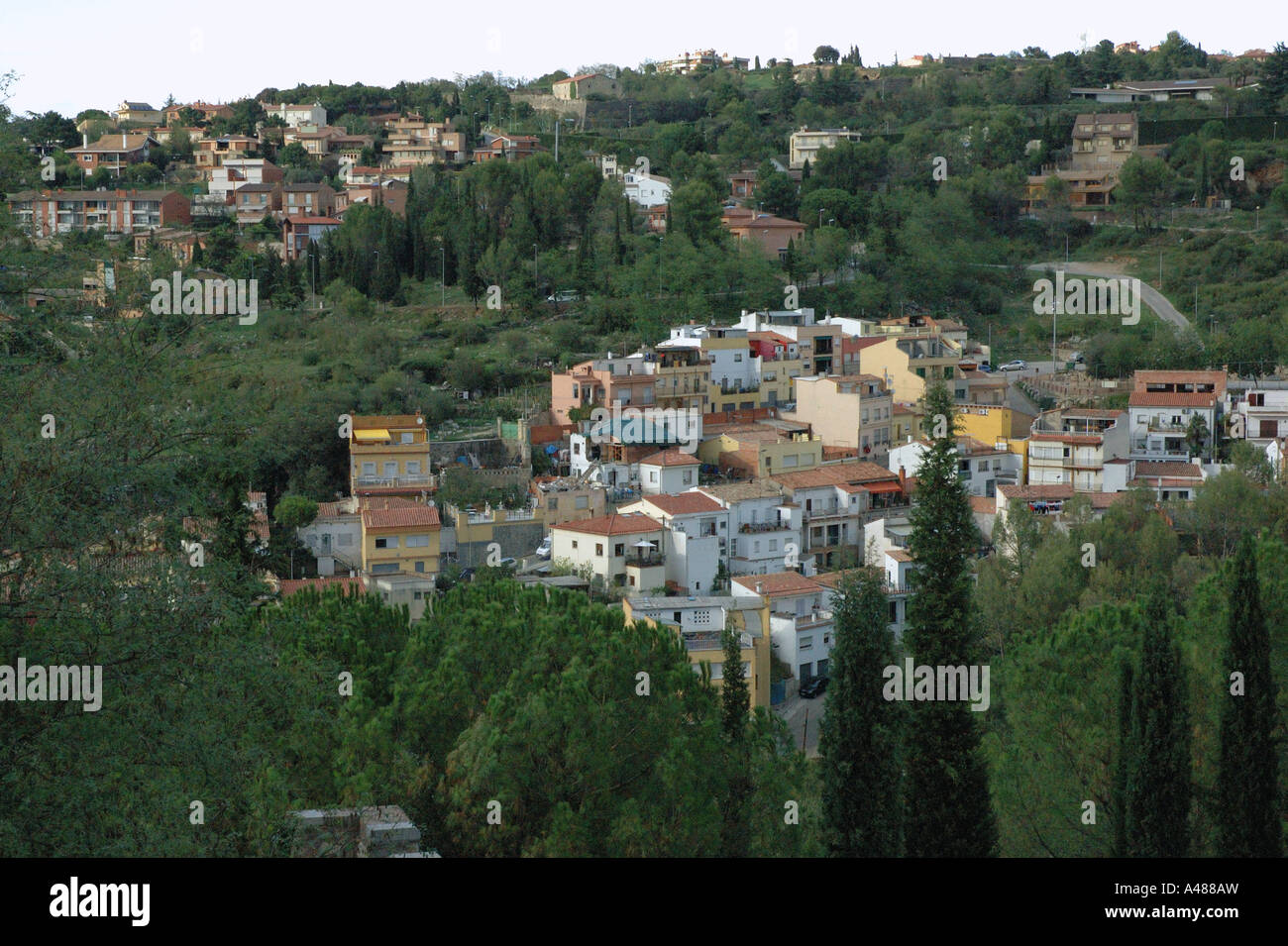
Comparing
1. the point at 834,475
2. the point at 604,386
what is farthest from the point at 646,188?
the point at 834,475

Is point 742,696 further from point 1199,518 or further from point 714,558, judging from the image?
point 1199,518

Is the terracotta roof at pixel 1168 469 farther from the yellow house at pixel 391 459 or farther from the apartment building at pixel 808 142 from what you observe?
the apartment building at pixel 808 142

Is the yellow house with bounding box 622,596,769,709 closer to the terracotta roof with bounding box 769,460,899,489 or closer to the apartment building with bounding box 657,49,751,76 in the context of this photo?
the terracotta roof with bounding box 769,460,899,489

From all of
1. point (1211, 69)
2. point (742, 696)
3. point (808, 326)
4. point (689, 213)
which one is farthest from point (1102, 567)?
point (1211, 69)

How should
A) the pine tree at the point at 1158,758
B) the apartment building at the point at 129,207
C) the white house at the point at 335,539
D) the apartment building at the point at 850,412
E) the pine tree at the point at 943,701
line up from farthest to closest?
the apartment building at the point at 129,207 < the apartment building at the point at 850,412 < the white house at the point at 335,539 < the pine tree at the point at 943,701 < the pine tree at the point at 1158,758

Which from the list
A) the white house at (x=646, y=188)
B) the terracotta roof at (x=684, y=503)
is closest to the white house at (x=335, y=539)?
the terracotta roof at (x=684, y=503)

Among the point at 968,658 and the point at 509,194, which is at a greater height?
the point at 509,194

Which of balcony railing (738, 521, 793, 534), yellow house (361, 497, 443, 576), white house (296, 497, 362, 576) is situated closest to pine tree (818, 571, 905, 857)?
yellow house (361, 497, 443, 576)

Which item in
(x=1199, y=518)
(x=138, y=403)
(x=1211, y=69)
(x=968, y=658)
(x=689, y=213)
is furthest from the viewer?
(x=1211, y=69)
